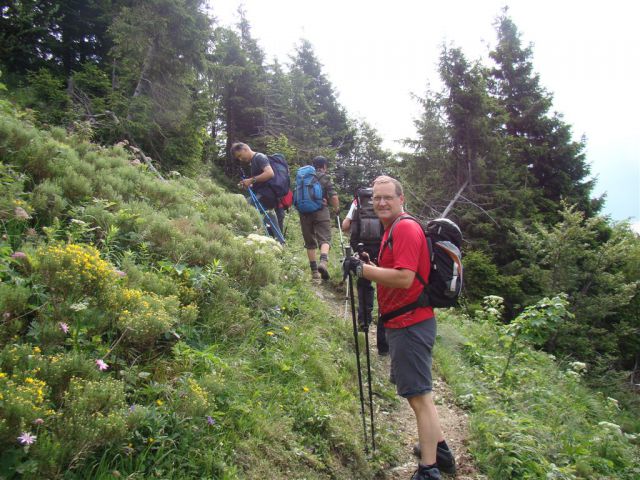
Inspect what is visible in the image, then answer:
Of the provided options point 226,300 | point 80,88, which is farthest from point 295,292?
point 80,88

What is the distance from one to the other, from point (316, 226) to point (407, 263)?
5.12m

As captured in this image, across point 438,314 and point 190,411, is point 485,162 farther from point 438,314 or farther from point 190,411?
point 190,411

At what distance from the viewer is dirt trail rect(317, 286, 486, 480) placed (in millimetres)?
4035

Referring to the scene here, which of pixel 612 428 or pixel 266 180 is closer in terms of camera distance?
pixel 612 428

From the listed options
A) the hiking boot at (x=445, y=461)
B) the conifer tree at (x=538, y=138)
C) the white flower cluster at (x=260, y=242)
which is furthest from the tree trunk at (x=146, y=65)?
the conifer tree at (x=538, y=138)

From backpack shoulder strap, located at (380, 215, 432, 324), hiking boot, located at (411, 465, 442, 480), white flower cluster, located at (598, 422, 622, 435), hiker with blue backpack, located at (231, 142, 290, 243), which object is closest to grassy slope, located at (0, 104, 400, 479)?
hiking boot, located at (411, 465, 442, 480)

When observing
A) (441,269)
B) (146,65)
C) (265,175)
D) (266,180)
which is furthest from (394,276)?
(146,65)

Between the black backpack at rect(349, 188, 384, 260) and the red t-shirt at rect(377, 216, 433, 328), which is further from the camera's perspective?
the black backpack at rect(349, 188, 384, 260)

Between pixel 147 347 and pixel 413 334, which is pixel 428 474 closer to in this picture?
pixel 413 334

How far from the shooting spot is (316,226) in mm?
8297

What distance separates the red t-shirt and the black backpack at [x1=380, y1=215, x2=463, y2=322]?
0.13ft

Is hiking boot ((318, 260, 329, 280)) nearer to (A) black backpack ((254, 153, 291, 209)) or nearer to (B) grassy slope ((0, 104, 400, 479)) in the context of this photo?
(A) black backpack ((254, 153, 291, 209))

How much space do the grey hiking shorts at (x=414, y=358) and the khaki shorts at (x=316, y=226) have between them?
490cm

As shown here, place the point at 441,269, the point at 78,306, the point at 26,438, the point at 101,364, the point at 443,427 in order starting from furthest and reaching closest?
the point at 443,427, the point at 441,269, the point at 78,306, the point at 101,364, the point at 26,438
